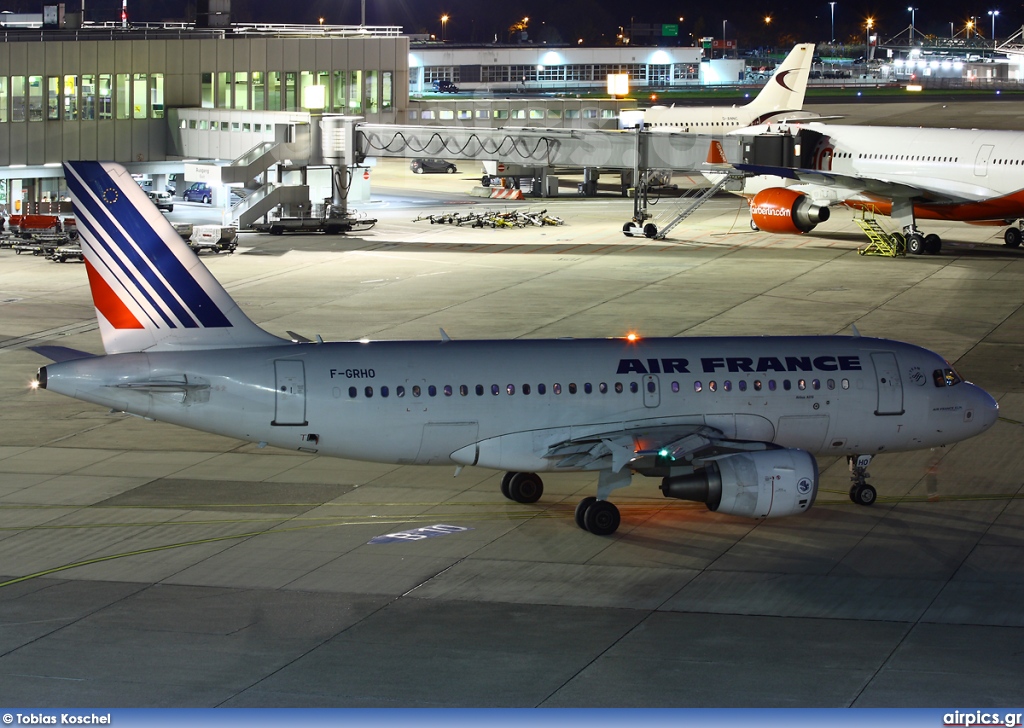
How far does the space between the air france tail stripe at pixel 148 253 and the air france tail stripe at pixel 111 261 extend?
149mm

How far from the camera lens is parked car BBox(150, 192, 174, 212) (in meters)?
88.4

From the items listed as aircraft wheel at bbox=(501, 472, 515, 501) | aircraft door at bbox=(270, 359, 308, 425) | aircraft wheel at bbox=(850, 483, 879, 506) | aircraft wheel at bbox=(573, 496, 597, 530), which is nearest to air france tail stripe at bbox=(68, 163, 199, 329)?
aircraft door at bbox=(270, 359, 308, 425)

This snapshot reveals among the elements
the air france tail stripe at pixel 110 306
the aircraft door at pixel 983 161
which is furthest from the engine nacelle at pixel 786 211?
the air france tail stripe at pixel 110 306

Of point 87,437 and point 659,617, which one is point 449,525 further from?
point 87,437

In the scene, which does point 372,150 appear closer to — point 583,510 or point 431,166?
point 431,166

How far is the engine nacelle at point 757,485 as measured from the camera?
87.4 ft

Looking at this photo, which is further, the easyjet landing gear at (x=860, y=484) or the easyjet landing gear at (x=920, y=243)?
the easyjet landing gear at (x=920, y=243)

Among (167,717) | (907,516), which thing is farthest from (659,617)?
(167,717)

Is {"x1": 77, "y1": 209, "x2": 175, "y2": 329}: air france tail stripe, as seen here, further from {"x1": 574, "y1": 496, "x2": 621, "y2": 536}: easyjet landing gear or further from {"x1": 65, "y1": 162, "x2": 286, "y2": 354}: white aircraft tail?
{"x1": 574, "y1": 496, "x2": 621, "y2": 536}: easyjet landing gear

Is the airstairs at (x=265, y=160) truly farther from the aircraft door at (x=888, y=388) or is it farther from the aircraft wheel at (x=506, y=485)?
the aircraft door at (x=888, y=388)

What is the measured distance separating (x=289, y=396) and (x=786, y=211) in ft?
168

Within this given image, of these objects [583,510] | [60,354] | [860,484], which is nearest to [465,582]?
[583,510]

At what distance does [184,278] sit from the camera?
2809cm

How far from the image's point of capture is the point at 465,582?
2481 centimetres
